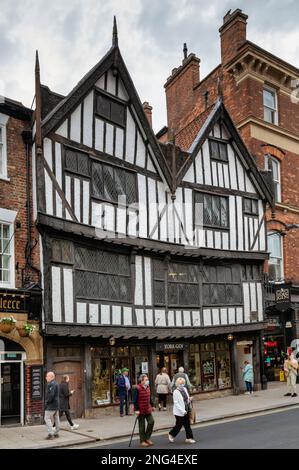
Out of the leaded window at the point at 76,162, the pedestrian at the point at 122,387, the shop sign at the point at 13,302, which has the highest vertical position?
the leaded window at the point at 76,162

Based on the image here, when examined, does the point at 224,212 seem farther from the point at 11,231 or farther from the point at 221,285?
the point at 11,231

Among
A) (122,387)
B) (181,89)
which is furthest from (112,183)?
(181,89)

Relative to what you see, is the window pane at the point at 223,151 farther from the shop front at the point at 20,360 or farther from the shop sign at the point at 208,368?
the shop front at the point at 20,360

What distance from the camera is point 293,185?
2611 cm

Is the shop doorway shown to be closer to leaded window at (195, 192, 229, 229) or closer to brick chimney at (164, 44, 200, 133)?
leaded window at (195, 192, 229, 229)

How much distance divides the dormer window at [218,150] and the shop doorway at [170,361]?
8.12 meters

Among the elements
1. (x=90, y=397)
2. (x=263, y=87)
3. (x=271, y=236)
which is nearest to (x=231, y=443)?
(x=90, y=397)

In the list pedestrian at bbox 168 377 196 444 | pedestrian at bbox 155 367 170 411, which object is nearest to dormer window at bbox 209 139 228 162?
pedestrian at bbox 155 367 170 411

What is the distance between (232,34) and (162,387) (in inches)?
707

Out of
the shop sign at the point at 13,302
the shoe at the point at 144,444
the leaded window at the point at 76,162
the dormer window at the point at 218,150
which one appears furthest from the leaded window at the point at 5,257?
the dormer window at the point at 218,150

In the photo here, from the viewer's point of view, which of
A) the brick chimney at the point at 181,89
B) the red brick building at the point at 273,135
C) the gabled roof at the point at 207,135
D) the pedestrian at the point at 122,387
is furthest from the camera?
the brick chimney at the point at 181,89

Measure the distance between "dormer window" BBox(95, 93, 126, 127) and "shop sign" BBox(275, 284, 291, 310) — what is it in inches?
415

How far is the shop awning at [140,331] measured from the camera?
1540cm

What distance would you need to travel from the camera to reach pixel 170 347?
19.4m
